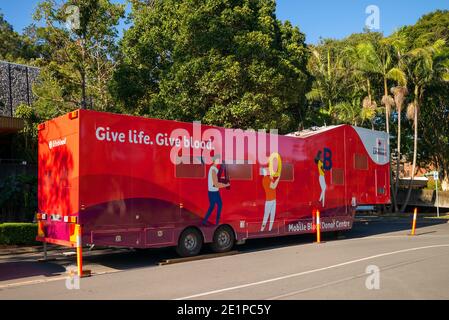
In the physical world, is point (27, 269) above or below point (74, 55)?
below

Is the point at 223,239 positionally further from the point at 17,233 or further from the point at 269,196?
the point at 17,233

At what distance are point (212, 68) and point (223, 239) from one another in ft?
28.5

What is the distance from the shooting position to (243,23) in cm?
2164

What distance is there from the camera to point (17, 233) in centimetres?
1531

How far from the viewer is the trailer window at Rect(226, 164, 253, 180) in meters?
14.1

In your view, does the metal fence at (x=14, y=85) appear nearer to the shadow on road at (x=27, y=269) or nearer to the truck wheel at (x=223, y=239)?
the shadow on road at (x=27, y=269)

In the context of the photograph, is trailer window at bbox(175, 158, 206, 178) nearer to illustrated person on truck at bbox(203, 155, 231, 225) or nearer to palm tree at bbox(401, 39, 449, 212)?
illustrated person on truck at bbox(203, 155, 231, 225)

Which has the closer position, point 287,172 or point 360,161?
point 287,172

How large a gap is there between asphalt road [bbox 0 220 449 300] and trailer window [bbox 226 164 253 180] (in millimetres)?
2185

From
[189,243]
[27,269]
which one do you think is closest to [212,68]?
[189,243]

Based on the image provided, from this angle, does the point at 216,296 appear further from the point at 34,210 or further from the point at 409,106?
the point at 409,106

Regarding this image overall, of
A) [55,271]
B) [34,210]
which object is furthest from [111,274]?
[34,210]

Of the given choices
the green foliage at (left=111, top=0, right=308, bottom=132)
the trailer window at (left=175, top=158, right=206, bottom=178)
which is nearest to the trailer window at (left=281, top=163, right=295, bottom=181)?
the trailer window at (left=175, top=158, right=206, bottom=178)

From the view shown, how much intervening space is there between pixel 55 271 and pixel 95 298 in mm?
3729
